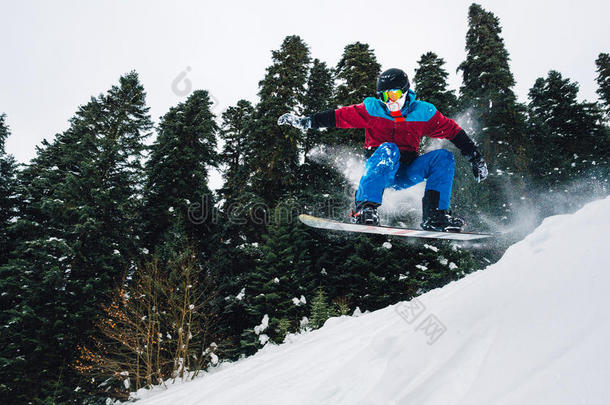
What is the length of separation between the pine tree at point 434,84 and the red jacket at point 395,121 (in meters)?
12.3

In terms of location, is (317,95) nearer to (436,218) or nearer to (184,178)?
(184,178)

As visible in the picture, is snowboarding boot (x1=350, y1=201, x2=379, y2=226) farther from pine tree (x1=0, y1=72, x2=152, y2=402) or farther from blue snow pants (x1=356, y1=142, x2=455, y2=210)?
pine tree (x1=0, y1=72, x2=152, y2=402)

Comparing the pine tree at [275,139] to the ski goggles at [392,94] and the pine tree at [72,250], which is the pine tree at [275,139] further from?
the ski goggles at [392,94]

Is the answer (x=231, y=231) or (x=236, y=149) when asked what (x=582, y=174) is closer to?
(x=231, y=231)

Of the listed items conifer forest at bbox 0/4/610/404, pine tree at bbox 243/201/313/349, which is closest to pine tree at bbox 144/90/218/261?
conifer forest at bbox 0/4/610/404

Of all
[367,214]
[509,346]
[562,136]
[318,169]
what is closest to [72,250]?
[318,169]

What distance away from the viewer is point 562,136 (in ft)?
67.3

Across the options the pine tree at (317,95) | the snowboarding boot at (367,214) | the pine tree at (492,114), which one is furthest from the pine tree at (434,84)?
the snowboarding boot at (367,214)

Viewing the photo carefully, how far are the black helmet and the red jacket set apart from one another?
206 mm

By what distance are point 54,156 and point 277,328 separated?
1857cm

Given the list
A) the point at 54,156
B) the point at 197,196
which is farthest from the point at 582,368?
the point at 54,156

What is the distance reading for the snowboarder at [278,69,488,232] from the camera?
3.85 m

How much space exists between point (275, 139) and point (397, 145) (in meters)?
13.2

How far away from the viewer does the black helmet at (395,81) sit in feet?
12.5
